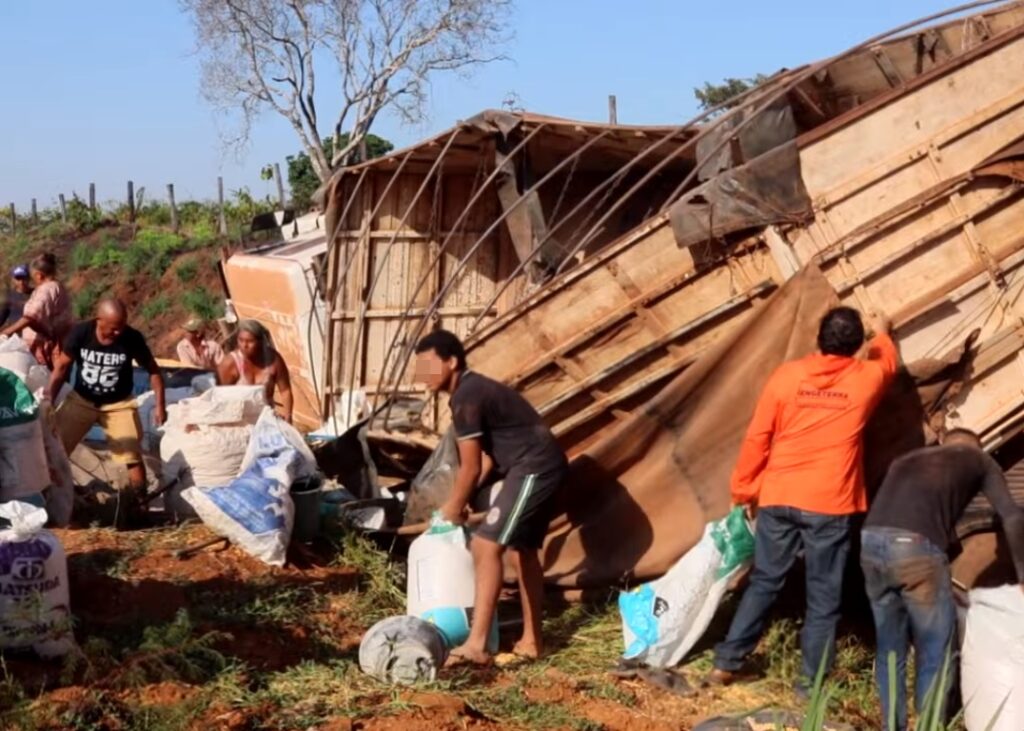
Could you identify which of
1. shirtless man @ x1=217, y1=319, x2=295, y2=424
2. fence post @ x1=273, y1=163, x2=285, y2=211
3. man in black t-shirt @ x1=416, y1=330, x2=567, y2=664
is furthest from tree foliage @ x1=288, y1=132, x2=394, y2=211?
man in black t-shirt @ x1=416, y1=330, x2=567, y2=664

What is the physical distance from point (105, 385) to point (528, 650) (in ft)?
11.6

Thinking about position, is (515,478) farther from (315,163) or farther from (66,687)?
(315,163)

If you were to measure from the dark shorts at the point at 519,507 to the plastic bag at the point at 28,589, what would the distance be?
188 centimetres

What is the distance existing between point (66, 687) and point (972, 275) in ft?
14.8

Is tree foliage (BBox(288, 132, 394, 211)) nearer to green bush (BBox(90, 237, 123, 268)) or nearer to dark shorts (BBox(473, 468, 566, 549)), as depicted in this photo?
green bush (BBox(90, 237, 123, 268))

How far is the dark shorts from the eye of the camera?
248 inches

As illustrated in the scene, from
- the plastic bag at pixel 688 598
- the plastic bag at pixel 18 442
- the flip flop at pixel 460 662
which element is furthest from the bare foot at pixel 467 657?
the plastic bag at pixel 18 442

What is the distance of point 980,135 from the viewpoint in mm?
6871

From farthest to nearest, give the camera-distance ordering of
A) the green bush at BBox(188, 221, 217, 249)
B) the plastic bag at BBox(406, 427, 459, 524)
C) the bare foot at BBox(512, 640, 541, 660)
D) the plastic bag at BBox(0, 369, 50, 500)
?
the green bush at BBox(188, 221, 217, 249) < the plastic bag at BBox(406, 427, 459, 524) < the plastic bag at BBox(0, 369, 50, 500) < the bare foot at BBox(512, 640, 541, 660)

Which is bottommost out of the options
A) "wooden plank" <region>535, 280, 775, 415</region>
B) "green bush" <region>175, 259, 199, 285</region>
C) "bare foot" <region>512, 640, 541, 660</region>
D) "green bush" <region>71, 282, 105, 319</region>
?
"bare foot" <region>512, 640, 541, 660</region>

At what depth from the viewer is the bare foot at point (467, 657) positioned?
621cm

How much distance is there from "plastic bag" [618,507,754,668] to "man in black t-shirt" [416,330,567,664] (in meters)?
0.53

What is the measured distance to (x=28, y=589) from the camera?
5.66m

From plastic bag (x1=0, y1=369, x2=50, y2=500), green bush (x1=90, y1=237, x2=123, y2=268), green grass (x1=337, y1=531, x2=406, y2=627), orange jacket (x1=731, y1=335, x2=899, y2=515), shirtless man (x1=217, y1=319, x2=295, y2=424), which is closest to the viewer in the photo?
orange jacket (x1=731, y1=335, x2=899, y2=515)
